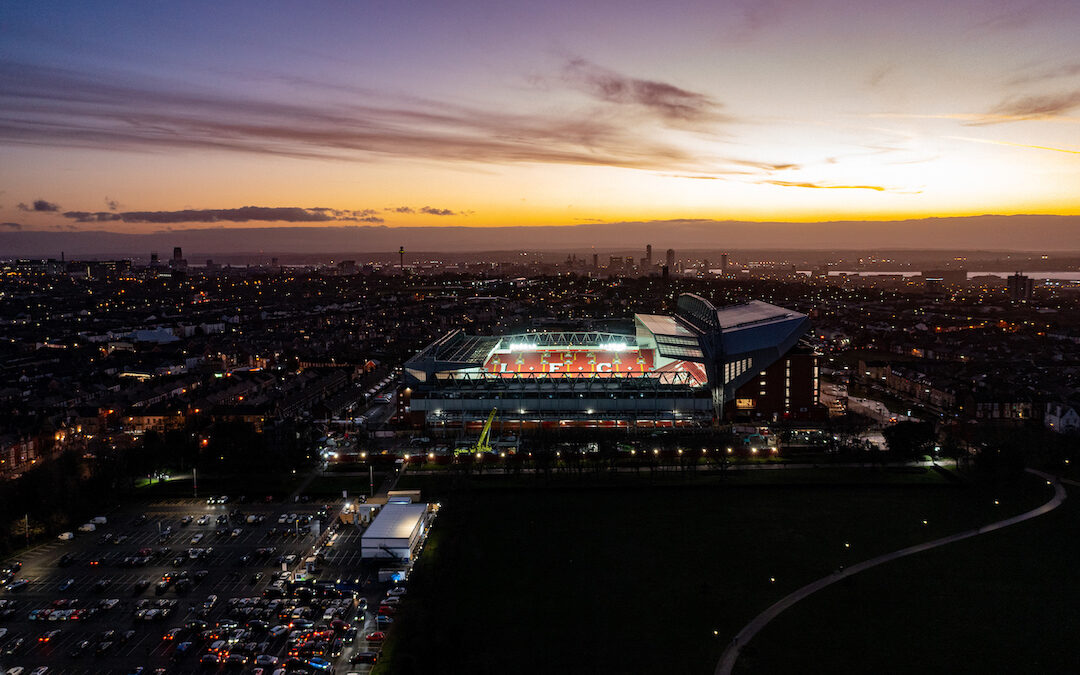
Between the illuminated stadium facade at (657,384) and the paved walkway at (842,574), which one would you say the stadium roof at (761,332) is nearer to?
the illuminated stadium facade at (657,384)

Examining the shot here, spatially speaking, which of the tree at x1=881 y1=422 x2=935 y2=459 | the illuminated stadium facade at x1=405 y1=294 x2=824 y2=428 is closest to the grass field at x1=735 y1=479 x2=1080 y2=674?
the tree at x1=881 y1=422 x2=935 y2=459

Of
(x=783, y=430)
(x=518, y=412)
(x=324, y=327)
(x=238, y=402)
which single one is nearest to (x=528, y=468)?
(x=518, y=412)

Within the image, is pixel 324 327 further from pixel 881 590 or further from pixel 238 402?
pixel 881 590

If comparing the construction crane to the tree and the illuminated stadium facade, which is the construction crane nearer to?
the illuminated stadium facade

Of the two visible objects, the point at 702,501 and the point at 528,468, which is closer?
the point at 702,501

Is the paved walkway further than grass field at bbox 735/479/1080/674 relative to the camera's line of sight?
Yes
